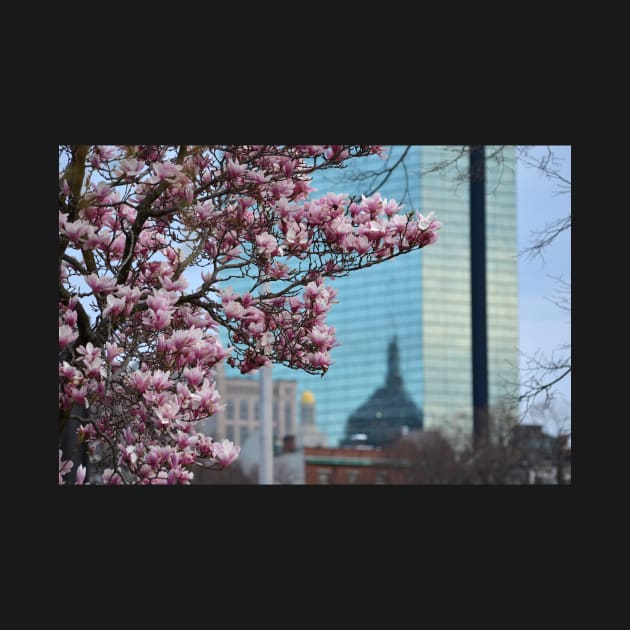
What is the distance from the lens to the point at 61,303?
5.28m

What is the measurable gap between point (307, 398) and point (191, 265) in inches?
1618

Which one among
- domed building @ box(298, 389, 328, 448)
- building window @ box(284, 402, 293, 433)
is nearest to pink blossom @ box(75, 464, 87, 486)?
building window @ box(284, 402, 293, 433)

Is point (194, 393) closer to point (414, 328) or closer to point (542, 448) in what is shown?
point (542, 448)

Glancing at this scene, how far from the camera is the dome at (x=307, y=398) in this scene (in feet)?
148

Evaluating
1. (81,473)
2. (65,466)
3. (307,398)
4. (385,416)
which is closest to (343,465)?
(307,398)

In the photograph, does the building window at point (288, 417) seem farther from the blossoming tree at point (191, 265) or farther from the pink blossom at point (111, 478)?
the blossoming tree at point (191, 265)

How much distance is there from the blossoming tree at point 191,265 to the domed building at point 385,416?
41.2 meters

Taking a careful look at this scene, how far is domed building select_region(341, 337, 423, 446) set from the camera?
4722 centimetres

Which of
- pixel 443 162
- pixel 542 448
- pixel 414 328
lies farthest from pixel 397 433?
pixel 443 162

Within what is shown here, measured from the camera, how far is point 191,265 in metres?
5.36

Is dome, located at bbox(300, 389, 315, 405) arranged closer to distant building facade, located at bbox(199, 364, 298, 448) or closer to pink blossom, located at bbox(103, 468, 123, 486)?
distant building facade, located at bbox(199, 364, 298, 448)

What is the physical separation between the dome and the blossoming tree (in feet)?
128

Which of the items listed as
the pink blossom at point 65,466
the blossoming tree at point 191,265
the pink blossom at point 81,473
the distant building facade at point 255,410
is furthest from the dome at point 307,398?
the blossoming tree at point 191,265

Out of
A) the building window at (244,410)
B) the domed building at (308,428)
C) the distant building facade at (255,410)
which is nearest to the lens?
the distant building facade at (255,410)
